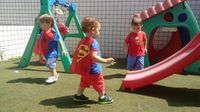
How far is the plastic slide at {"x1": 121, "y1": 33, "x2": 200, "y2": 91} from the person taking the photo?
3709 millimetres

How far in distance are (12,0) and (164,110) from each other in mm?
5978

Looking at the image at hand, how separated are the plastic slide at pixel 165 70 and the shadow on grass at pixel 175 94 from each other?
15 cm

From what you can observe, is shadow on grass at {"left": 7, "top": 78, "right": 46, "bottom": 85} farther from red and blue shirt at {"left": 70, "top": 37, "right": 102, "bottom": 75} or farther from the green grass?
red and blue shirt at {"left": 70, "top": 37, "right": 102, "bottom": 75}

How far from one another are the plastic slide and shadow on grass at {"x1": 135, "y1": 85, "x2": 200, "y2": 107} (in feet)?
0.51

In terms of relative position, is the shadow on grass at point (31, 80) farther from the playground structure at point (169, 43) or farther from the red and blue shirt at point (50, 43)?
the playground structure at point (169, 43)

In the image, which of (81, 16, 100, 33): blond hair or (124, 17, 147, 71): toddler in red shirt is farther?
(124, 17, 147, 71): toddler in red shirt

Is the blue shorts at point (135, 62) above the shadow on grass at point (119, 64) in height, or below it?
above

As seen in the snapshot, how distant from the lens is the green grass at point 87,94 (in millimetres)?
3367

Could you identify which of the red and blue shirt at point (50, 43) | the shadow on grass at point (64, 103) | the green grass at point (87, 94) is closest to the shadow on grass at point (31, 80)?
the green grass at point (87, 94)

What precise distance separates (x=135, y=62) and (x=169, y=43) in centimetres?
193

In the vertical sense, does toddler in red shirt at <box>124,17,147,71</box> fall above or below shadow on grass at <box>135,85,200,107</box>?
above

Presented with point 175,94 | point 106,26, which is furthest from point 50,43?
point 106,26

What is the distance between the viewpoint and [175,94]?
409cm

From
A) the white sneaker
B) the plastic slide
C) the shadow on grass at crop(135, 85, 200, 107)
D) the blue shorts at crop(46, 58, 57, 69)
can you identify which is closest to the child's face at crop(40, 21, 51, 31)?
the blue shorts at crop(46, 58, 57, 69)
